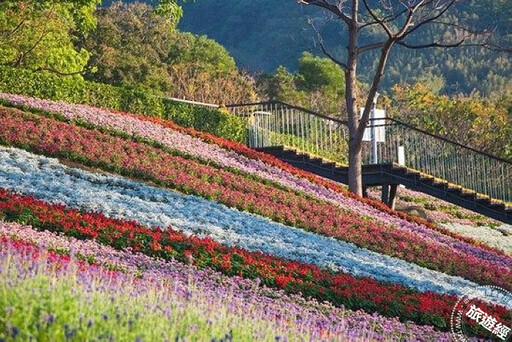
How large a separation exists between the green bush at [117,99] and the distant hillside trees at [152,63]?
61.8 feet

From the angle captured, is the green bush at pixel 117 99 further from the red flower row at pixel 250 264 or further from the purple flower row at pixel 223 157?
the red flower row at pixel 250 264

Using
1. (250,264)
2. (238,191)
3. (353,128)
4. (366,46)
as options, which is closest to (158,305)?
(250,264)

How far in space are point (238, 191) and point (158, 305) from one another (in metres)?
14.8

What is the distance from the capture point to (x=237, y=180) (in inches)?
893

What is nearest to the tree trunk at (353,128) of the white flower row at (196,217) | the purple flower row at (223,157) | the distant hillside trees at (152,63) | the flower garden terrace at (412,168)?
the flower garden terrace at (412,168)

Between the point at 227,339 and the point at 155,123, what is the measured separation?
22.5 metres

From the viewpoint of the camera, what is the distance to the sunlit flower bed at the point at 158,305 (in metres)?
5.64

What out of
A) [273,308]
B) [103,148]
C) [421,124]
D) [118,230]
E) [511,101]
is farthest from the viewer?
[511,101]

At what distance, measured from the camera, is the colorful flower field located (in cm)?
639

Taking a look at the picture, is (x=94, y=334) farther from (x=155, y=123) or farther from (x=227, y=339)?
(x=155, y=123)

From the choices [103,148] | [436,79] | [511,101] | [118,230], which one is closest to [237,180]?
[103,148]

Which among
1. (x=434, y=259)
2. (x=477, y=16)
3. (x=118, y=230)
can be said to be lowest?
(x=434, y=259)

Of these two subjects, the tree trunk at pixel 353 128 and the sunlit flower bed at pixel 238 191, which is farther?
the tree trunk at pixel 353 128

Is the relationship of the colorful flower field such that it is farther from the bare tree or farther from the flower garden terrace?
the flower garden terrace
